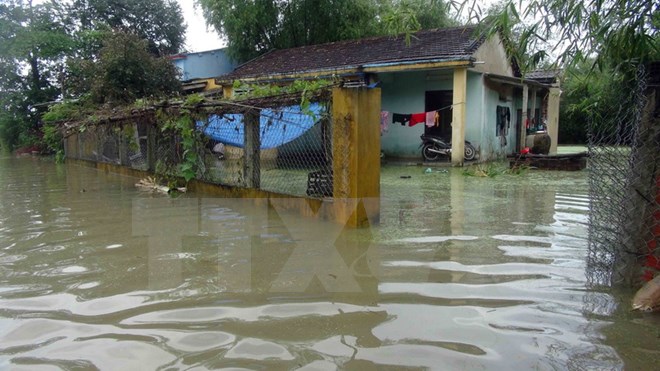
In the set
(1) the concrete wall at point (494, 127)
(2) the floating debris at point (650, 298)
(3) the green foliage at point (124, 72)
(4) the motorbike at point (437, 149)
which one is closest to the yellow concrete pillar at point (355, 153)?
(2) the floating debris at point (650, 298)

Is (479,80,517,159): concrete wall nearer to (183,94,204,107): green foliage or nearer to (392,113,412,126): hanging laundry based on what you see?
(392,113,412,126): hanging laundry

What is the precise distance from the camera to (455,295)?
3.42 m

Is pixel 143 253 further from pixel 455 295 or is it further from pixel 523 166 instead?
pixel 523 166

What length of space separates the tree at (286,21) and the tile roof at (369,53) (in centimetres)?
282

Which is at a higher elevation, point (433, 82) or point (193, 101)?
point (433, 82)

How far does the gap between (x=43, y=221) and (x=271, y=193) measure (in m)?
2.96

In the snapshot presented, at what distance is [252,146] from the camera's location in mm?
6984

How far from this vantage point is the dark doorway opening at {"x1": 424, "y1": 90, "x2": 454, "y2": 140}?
14547 mm

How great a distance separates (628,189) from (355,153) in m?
2.59

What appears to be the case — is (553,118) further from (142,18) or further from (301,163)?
(142,18)

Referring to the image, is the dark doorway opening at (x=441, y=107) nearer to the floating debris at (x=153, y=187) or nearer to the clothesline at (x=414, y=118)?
the clothesline at (x=414, y=118)

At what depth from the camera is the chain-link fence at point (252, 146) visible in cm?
600

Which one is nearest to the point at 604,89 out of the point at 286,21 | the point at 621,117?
the point at 621,117

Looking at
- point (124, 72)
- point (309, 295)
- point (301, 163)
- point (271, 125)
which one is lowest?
point (309, 295)
